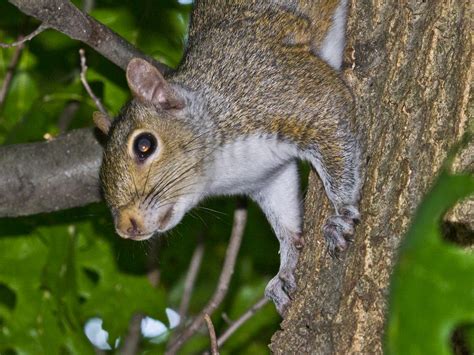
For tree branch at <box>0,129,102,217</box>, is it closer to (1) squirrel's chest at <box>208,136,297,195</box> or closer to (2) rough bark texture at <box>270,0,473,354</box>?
(1) squirrel's chest at <box>208,136,297,195</box>

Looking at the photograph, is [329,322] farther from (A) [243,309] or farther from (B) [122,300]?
(A) [243,309]

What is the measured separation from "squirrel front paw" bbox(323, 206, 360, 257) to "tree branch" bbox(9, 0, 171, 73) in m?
1.27

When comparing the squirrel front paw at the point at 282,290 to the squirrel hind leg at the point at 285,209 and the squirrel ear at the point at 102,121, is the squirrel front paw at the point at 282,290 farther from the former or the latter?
the squirrel ear at the point at 102,121

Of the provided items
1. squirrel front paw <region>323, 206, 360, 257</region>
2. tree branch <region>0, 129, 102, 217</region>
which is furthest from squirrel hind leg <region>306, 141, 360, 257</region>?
tree branch <region>0, 129, 102, 217</region>

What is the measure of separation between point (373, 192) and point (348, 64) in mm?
579

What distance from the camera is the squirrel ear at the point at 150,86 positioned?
3299 millimetres

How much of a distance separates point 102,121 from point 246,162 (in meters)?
0.73

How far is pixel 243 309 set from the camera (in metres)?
5.06

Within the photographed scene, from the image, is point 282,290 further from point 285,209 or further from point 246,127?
point 246,127

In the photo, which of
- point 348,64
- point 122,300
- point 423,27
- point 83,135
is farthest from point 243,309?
point 423,27

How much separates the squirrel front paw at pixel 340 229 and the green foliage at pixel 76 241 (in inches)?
49.5

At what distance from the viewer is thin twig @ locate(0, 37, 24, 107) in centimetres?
467

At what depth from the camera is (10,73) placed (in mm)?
4715

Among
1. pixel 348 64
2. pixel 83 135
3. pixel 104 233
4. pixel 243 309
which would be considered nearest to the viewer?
pixel 348 64
